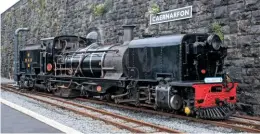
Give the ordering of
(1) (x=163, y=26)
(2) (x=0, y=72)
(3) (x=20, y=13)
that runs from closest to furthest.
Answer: (1) (x=163, y=26)
(3) (x=20, y=13)
(2) (x=0, y=72)

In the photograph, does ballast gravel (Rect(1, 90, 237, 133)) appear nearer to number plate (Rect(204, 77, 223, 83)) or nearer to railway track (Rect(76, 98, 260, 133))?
railway track (Rect(76, 98, 260, 133))

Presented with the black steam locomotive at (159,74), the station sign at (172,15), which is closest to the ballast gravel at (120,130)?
the black steam locomotive at (159,74)

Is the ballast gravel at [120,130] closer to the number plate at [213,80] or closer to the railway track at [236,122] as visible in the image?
the railway track at [236,122]

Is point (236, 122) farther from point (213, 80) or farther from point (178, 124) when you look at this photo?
point (178, 124)

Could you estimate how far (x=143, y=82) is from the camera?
10.4 metres

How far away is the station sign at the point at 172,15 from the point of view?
502 inches

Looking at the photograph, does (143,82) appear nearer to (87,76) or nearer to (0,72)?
(87,76)

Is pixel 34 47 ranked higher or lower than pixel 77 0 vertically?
lower

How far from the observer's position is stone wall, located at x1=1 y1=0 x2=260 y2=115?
10.5m

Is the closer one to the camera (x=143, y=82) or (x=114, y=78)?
(x=143, y=82)

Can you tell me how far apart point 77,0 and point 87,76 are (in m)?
9.74

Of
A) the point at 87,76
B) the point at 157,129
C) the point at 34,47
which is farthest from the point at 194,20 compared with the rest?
the point at 34,47

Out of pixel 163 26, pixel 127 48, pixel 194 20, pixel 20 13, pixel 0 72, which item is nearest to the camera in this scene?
pixel 127 48

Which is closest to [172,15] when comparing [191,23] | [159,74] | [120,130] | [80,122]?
[191,23]
